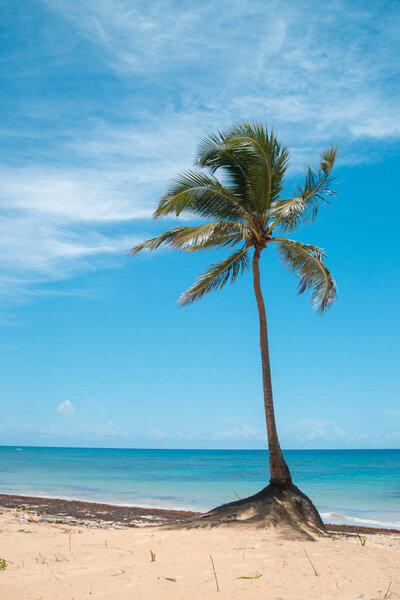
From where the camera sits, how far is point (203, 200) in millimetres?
11344

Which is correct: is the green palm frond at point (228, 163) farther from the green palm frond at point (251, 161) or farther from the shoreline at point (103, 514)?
the shoreline at point (103, 514)

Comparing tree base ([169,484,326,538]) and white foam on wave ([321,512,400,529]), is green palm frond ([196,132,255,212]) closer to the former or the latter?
tree base ([169,484,326,538])

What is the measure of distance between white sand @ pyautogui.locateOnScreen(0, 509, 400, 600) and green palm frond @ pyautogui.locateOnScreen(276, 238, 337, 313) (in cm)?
Result: 511

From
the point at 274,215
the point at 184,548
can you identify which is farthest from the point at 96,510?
the point at 274,215

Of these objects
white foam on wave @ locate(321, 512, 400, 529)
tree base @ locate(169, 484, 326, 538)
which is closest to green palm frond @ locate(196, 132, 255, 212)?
tree base @ locate(169, 484, 326, 538)

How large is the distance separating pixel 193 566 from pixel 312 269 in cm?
723

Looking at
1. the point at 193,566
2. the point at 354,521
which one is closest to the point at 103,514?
the point at 354,521

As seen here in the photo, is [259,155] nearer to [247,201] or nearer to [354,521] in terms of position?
[247,201]

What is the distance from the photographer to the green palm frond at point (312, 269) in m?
10.9

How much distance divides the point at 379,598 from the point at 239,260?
8320 mm

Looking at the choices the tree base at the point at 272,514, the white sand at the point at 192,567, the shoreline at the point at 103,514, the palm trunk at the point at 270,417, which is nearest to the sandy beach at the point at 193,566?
the white sand at the point at 192,567

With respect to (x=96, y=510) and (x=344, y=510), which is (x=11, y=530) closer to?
(x=96, y=510)

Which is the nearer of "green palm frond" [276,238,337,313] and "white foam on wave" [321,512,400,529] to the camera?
"green palm frond" [276,238,337,313]

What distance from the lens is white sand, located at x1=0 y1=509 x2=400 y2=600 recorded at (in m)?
5.01
